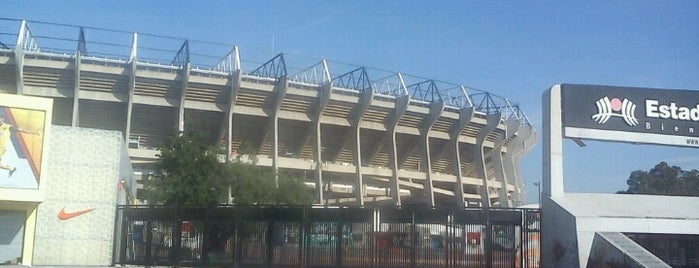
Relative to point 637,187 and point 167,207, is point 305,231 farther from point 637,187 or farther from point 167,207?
point 637,187

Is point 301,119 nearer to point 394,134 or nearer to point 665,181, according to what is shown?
point 394,134

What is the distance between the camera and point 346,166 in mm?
77625

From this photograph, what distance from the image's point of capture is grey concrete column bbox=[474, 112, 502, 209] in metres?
80.8

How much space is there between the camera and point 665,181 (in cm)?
4734

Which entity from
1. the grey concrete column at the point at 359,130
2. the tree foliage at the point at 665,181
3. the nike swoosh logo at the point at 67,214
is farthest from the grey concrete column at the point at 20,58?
the tree foliage at the point at 665,181

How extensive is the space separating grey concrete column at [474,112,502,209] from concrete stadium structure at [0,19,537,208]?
0.40 ft

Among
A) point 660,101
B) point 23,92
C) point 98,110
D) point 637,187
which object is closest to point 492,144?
point 637,187

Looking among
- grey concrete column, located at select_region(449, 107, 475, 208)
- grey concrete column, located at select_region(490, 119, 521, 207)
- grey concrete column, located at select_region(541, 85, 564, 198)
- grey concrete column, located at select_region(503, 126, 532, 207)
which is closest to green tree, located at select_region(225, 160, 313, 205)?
grey concrete column, located at select_region(541, 85, 564, 198)

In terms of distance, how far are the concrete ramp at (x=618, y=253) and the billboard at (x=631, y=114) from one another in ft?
13.3

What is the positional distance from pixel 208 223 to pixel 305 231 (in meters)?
3.95

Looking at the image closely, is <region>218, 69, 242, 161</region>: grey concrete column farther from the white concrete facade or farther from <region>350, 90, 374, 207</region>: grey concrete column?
the white concrete facade

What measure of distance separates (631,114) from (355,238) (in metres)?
10.8

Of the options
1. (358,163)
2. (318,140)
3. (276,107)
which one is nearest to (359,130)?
(358,163)

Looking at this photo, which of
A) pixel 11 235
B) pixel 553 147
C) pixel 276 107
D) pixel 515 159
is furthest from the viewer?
pixel 515 159
